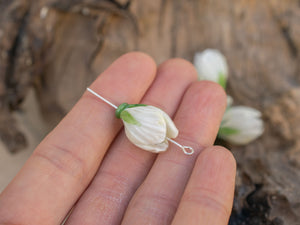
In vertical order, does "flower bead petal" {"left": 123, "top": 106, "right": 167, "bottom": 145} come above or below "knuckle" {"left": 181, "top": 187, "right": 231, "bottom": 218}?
below

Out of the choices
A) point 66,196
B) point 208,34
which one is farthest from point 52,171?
point 208,34

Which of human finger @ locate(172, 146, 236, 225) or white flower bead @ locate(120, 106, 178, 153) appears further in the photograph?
white flower bead @ locate(120, 106, 178, 153)

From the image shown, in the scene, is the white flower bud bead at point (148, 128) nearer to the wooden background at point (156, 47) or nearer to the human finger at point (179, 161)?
the human finger at point (179, 161)

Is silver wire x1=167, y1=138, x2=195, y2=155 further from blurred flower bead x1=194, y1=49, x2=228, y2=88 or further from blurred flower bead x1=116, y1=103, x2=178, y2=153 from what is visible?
blurred flower bead x1=194, y1=49, x2=228, y2=88

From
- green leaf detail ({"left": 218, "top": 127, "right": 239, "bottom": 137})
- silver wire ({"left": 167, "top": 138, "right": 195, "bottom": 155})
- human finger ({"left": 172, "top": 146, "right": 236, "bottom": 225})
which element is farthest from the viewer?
green leaf detail ({"left": 218, "top": 127, "right": 239, "bottom": 137})

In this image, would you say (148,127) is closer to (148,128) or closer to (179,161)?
(148,128)

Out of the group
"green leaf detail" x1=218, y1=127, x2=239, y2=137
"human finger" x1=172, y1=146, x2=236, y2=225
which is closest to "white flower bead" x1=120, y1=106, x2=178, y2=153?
"human finger" x1=172, y1=146, x2=236, y2=225
